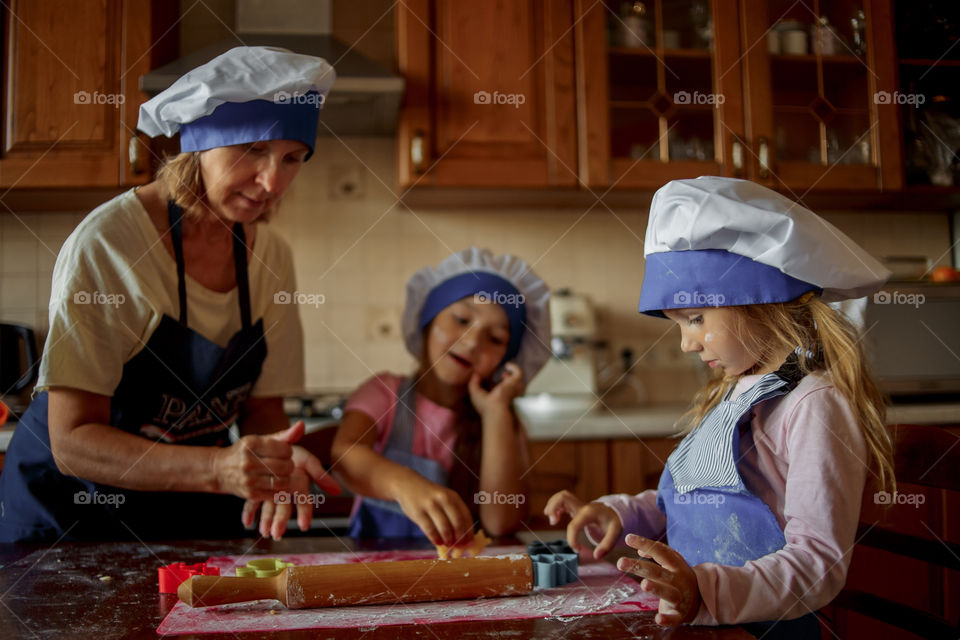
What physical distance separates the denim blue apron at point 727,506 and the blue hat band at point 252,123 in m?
0.67

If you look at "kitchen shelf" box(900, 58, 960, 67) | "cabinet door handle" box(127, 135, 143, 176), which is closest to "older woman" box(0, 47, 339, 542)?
"cabinet door handle" box(127, 135, 143, 176)

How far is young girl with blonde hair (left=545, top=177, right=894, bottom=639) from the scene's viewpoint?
67cm

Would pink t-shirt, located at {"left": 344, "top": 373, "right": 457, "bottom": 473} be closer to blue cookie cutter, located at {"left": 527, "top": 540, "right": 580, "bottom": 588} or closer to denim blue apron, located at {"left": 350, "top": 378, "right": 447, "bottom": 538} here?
denim blue apron, located at {"left": 350, "top": 378, "right": 447, "bottom": 538}

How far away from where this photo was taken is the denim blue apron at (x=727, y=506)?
75cm

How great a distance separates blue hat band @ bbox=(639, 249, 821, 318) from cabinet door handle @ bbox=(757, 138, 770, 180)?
1.44 meters

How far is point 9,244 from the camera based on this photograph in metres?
2.18

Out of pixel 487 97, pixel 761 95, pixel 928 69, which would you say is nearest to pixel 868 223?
pixel 761 95

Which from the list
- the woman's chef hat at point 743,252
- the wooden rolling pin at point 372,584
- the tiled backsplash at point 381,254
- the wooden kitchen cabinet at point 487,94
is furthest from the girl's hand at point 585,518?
the tiled backsplash at point 381,254

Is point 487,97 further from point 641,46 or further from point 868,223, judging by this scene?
point 868,223

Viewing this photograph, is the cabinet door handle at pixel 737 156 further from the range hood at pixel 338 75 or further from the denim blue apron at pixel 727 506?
the denim blue apron at pixel 727 506

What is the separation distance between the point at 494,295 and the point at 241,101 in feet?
1.82

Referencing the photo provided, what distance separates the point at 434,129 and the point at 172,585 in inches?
58.9

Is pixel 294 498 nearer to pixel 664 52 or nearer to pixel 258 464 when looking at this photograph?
pixel 258 464

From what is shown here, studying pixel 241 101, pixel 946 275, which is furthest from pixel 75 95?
pixel 946 275
